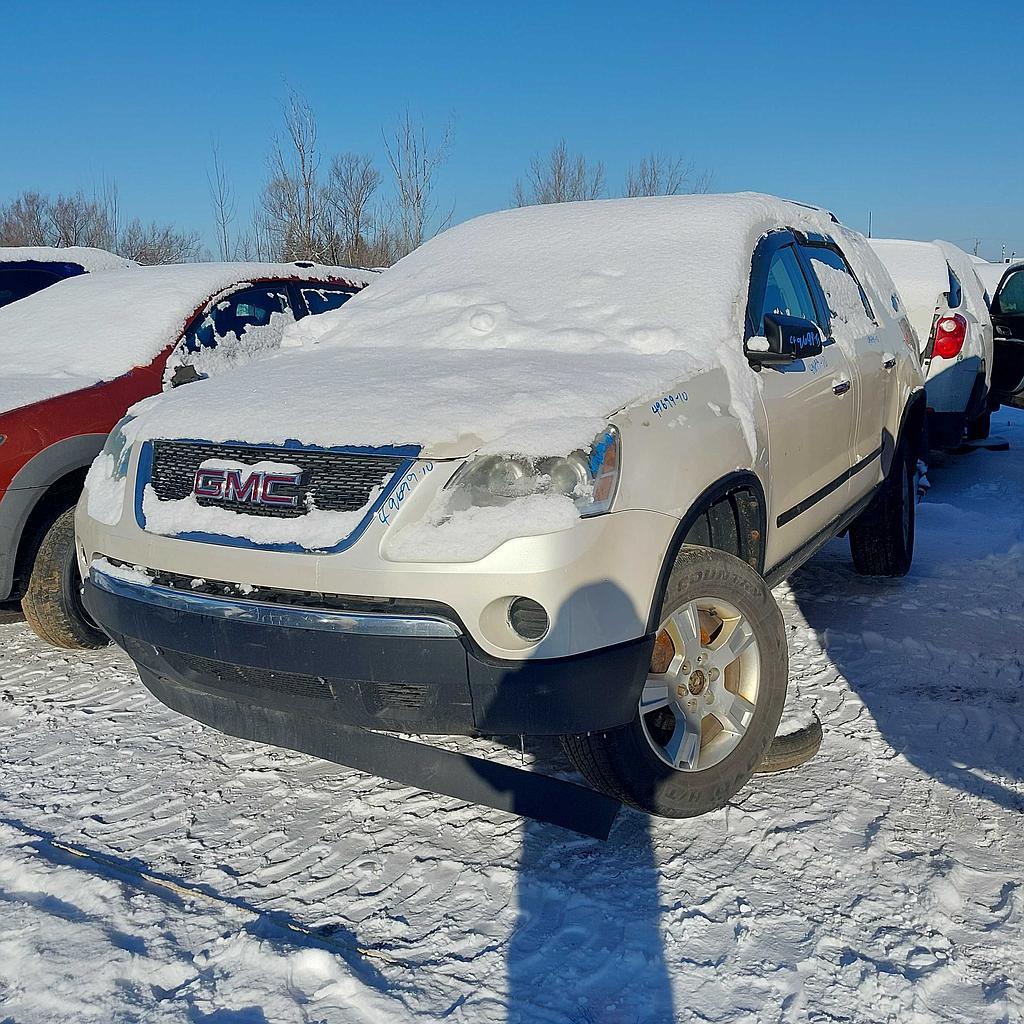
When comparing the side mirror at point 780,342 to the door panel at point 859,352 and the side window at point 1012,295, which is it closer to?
the door panel at point 859,352

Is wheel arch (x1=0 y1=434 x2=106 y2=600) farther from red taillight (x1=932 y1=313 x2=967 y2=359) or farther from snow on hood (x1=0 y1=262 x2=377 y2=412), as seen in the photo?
red taillight (x1=932 y1=313 x2=967 y2=359)

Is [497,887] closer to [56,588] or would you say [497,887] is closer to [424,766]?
[424,766]

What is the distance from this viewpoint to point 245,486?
2.59 metres

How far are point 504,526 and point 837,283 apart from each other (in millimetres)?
2812

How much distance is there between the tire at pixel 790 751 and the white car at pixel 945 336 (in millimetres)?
5192

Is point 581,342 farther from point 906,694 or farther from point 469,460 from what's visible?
point 906,694

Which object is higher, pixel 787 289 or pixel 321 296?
pixel 787 289

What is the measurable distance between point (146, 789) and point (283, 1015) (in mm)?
1257

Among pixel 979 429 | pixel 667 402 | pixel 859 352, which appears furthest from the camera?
pixel 979 429

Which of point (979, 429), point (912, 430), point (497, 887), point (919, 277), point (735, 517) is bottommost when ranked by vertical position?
point (979, 429)

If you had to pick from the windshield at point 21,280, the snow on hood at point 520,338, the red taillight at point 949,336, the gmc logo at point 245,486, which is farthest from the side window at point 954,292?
the windshield at point 21,280

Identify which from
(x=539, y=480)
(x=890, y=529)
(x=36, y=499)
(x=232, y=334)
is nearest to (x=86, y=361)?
(x=232, y=334)

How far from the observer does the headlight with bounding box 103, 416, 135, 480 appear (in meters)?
2.99

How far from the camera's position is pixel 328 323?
3.97 m
